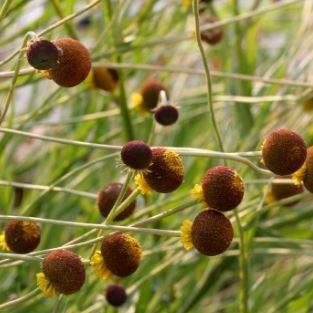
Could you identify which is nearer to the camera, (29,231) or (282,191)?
(29,231)

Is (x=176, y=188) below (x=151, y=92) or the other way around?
below

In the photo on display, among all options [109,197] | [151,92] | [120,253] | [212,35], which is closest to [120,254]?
[120,253]

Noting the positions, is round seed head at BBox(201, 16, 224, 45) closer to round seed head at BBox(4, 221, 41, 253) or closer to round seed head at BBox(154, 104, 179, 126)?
round seed head at BBox(154, 104, 179, 126)

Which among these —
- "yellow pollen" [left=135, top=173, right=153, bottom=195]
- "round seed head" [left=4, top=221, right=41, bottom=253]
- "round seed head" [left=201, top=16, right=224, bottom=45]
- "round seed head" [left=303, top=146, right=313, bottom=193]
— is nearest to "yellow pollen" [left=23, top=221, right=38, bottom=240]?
"round seed head" [left=4, top=221, right=41, bottom=253]

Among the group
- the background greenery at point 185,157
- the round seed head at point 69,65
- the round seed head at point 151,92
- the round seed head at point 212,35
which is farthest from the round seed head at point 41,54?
the round seed head at point 212,35

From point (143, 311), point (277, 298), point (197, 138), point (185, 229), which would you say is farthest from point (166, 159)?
point (197, 138)

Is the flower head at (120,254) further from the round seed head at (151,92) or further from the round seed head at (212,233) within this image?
the round seed head at (151,92)

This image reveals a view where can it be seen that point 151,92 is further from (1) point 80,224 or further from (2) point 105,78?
(1) point 80,224
